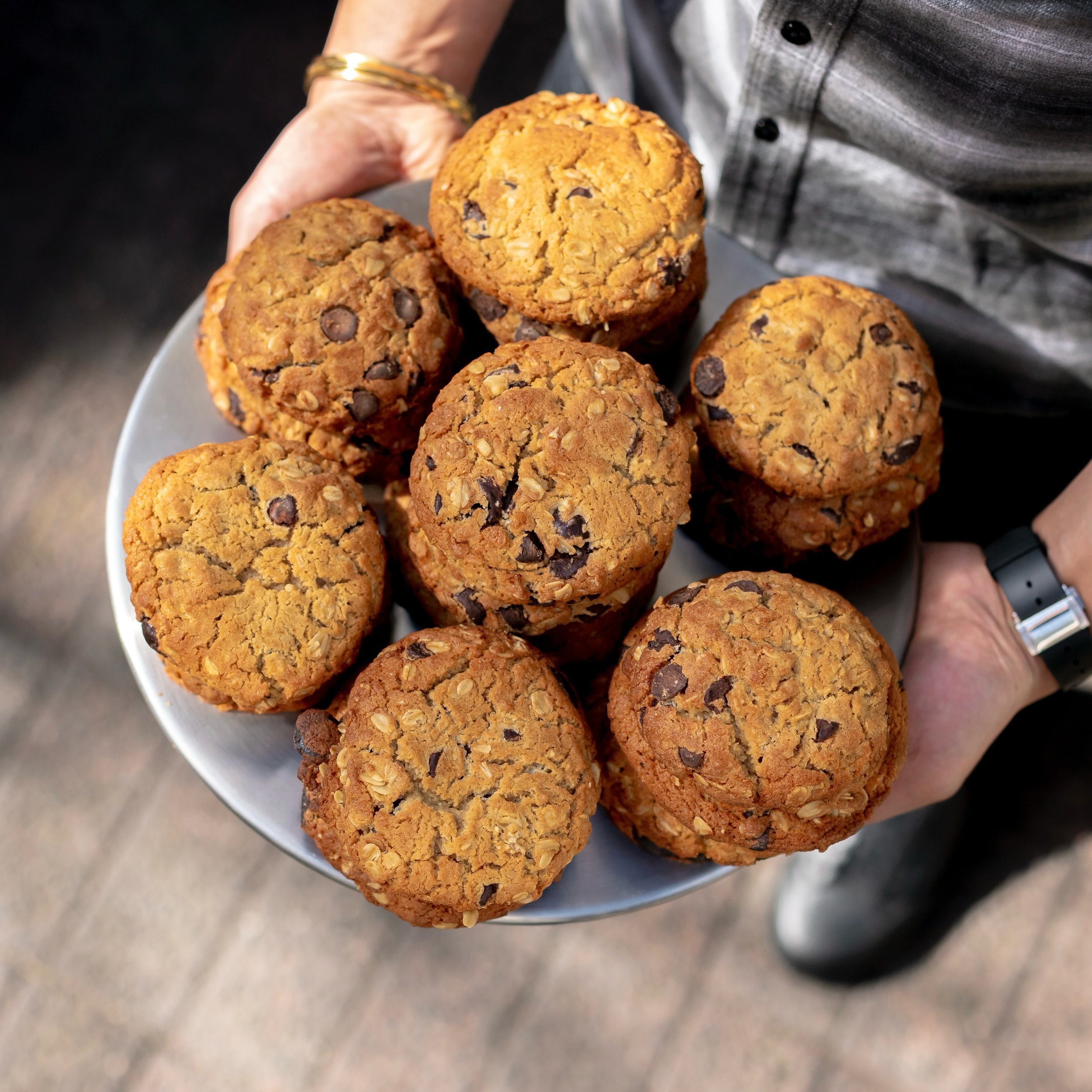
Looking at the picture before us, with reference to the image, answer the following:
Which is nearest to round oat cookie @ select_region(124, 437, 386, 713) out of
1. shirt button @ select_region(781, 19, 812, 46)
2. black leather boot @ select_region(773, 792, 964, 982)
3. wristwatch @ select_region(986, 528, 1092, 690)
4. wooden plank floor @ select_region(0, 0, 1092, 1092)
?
shirt button @ select_region(781, 19, 812, 46)

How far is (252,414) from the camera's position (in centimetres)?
168

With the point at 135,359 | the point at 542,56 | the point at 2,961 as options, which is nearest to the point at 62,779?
the point at 2,961

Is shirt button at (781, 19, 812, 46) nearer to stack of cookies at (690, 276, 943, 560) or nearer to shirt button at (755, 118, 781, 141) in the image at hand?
shirt button at (755, 118, 781, 141)

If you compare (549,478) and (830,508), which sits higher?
(549,478)

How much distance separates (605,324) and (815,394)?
33 cm

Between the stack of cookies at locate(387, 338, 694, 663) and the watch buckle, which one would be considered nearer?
the stack of cookies at locate(387, 338, 694, 663)

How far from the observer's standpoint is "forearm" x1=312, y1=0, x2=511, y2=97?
6.79ft

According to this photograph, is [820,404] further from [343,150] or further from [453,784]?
[343,150]

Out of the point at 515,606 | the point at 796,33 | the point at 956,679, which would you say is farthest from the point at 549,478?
the point at 956,679

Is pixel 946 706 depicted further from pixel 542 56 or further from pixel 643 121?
pixel 542 56

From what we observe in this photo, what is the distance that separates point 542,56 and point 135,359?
1.77 m

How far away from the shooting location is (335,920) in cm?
296

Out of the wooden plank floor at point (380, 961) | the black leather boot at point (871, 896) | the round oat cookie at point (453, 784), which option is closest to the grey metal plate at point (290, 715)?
the round oat cookie at point (453, 784)

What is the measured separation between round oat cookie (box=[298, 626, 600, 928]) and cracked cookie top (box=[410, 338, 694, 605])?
0.46 ft
